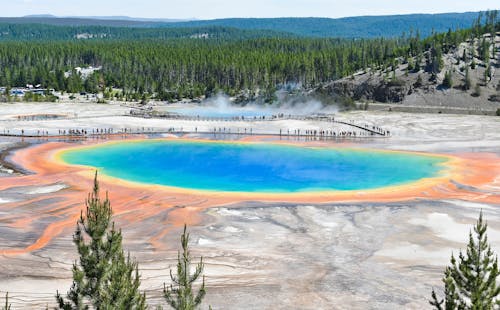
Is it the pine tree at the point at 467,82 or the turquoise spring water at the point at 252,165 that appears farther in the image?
the pine tree at the point at 467,82

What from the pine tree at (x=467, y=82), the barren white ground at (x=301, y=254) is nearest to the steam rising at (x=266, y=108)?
the pine tree at (x=467, y=82)

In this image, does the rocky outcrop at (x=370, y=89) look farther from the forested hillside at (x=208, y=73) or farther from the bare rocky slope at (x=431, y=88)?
the forested hillside at (x=208, y=73)

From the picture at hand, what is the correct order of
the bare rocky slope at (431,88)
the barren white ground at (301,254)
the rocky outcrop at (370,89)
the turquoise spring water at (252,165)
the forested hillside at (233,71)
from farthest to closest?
the forested hillside at (233,71)
the rocky outcrop at (370,89)
the bare rocky slope at (431,88)
the turquoise spring water at (252,165)
the barren white ground at (301,254)

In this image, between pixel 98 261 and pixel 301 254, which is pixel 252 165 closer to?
pixel 301 254

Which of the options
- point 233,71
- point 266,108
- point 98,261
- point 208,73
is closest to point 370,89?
point 266,108

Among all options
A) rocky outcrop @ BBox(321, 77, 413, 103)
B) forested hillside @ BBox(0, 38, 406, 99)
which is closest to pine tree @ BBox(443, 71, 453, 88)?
rocky outcrop @ BBox(321, 77, 413, 103)

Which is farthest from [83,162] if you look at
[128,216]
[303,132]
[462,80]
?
[462,80]

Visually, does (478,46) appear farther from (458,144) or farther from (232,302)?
(232,302)
